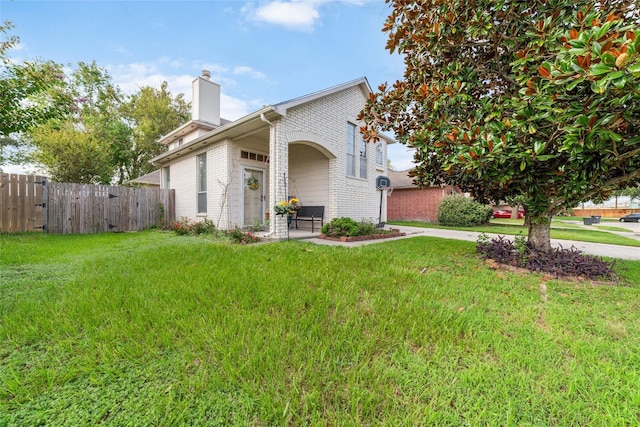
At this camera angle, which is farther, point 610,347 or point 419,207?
point 419,207

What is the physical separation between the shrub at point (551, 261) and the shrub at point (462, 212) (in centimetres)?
872

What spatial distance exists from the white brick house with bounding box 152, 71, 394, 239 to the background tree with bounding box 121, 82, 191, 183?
12.8 meters

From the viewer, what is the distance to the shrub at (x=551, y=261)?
3539 millimetres

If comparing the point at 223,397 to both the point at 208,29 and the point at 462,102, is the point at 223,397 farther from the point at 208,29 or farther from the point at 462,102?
the point at 208,29

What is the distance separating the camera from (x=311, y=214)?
8.63 meters

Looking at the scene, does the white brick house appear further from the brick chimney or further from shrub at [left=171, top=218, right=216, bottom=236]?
the brick chimney

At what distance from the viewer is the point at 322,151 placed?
7.97 m

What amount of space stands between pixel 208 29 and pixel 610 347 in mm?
9944

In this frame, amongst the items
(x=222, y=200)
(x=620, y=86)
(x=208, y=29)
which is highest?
(x=208, y=29)

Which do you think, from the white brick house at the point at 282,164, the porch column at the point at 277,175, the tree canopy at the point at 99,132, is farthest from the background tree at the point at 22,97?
the tree canopy at the point at 99,132

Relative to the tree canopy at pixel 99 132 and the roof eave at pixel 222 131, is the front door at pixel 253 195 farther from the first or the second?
the tree canopy at pixel 99 132

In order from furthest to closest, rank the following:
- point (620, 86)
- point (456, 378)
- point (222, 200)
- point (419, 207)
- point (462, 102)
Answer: point (419, 207), point (222, 200), point (462, 102), point (620, 86), point (456, 378)

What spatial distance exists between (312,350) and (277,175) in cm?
510

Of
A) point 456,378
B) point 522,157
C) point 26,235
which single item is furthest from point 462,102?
point 26,235
